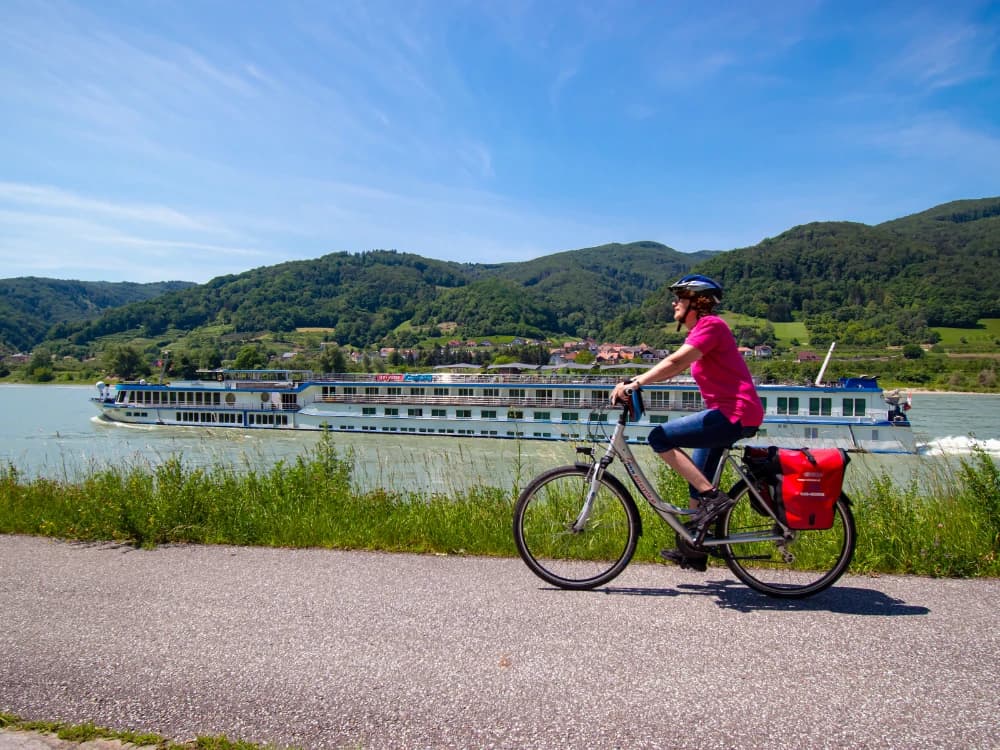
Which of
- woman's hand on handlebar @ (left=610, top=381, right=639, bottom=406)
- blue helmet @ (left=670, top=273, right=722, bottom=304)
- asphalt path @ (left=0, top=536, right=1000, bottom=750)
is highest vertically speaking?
blue helmet @ (left=670, top=273, right=722, bottom=304)

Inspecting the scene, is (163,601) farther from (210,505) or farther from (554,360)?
(554,360)

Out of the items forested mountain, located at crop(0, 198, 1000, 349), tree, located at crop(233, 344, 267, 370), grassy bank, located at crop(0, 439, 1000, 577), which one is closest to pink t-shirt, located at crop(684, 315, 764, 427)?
grassy bank, located at crop(0, 439, 1000, 577)

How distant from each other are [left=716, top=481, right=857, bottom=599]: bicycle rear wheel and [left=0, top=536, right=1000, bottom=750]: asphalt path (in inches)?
4.1

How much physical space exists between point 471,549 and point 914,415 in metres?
48.1

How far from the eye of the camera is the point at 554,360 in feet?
310

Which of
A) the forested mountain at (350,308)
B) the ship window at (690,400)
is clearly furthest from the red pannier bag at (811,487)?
the forested mountain at (350,308)

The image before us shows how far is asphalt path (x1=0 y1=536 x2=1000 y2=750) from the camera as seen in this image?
2150 millimetres

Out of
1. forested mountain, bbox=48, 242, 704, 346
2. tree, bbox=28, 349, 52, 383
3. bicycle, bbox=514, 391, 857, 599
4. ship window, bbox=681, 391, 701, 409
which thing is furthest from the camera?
forested mountain, bbox=48, 242, 704, 346

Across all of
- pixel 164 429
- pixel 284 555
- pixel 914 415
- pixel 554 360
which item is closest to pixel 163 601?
pixel 284 555

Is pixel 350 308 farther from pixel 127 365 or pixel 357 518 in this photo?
pixel 357 518

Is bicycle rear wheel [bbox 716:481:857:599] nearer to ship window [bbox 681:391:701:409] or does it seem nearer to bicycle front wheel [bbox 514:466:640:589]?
bicycle front wheel [bbox 514:466:640:589]

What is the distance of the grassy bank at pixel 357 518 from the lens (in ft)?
12.9

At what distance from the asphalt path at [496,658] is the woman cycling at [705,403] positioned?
0.51m

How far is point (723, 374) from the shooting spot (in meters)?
3.50
